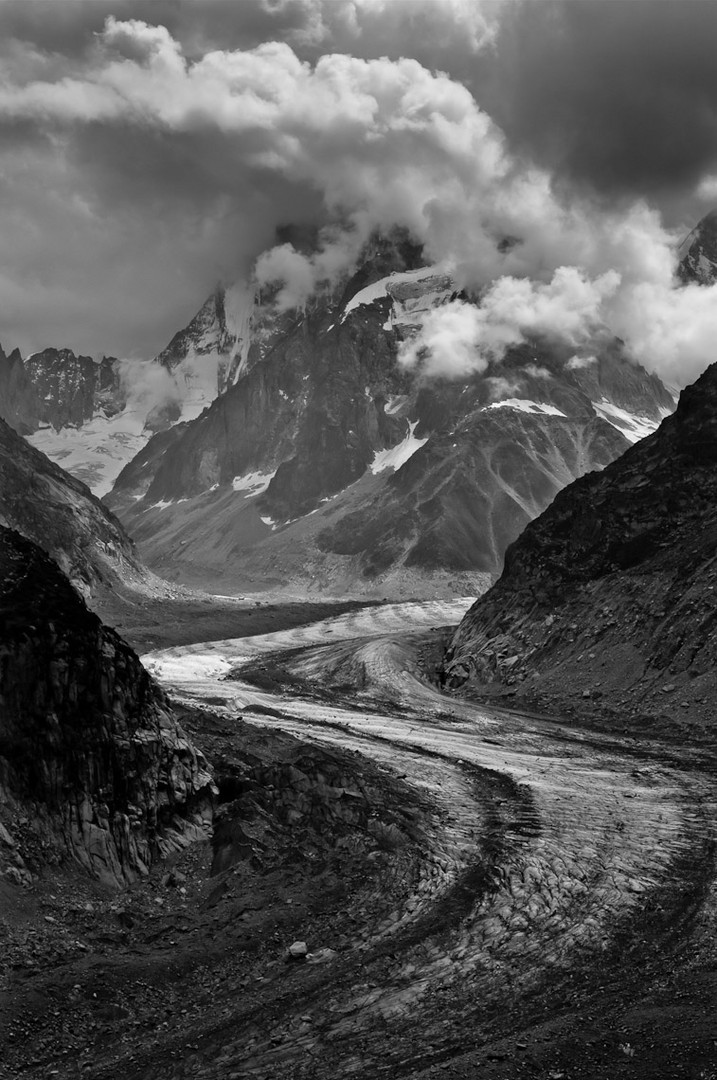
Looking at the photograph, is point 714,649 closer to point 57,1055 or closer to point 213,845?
point 213,845

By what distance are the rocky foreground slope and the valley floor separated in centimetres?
1919

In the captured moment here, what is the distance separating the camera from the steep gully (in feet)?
70.8

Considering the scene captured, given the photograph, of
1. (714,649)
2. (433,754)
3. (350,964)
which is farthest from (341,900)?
(714,649)

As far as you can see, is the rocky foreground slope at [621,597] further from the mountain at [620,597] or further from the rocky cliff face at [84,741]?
the rocky cliff face at [84,741]

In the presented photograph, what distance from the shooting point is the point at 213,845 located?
110ft

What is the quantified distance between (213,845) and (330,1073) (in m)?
13.3

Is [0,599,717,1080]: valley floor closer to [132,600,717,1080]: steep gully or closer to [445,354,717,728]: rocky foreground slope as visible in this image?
[132,600,717,1080]: steep gully

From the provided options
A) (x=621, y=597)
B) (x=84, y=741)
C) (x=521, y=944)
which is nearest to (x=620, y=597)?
(x=621, y=597)

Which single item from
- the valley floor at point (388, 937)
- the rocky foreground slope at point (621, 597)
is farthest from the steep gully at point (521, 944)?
the rocky foreground slope at point (621, 597)

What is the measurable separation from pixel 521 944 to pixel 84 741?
1629 cm

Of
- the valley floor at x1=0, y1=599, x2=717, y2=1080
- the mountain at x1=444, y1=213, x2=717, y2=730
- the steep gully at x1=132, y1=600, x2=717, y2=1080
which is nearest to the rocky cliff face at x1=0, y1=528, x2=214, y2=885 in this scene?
the valley floor at x1=0, y1=599, x2=717, y2=1080

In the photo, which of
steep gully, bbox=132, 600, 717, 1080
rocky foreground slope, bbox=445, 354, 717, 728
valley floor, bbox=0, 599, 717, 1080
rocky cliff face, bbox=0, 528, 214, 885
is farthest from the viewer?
rocky foreground slope, bbox=445, 354, 717, 728

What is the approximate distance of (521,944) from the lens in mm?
28453

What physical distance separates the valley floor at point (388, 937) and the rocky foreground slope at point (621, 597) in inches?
756
